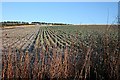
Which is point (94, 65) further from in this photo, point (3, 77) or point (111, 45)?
point (3, 77)

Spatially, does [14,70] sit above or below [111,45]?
below

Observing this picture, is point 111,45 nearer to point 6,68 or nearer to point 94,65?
point 94,65

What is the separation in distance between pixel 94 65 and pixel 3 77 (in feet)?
6.75

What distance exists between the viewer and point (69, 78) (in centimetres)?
554

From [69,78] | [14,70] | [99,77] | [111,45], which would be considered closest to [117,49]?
[111,45]

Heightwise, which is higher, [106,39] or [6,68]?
[106,39]

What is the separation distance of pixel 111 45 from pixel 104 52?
0.24 meters

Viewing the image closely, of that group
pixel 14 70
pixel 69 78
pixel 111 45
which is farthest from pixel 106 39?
pixel 14 70

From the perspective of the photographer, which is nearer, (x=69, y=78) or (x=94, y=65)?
(x=69, y=78)

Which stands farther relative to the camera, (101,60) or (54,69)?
(101,60)

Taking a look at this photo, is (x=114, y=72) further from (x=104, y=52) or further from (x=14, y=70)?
(x=14, y=70)

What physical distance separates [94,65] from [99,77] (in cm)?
33

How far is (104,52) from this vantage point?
586 cm

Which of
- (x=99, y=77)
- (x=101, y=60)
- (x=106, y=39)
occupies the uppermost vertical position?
(x=106, y=39)
